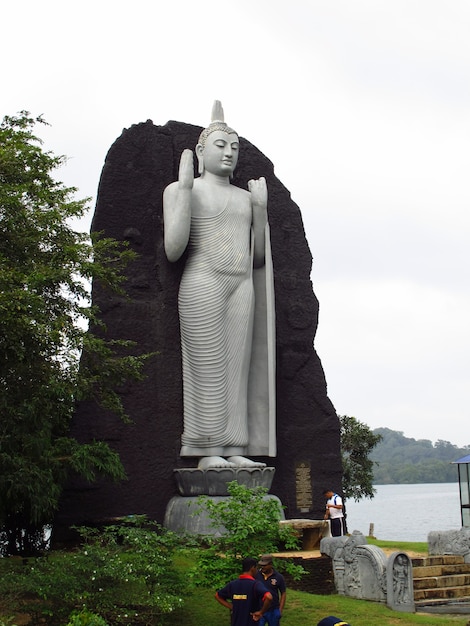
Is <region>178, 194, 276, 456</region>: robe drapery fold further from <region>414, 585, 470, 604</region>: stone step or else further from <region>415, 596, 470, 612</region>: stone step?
<region>415, 596, 470, 612</region>: stone step

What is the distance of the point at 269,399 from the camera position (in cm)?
1430

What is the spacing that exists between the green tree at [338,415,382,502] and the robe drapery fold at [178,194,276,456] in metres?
9.64

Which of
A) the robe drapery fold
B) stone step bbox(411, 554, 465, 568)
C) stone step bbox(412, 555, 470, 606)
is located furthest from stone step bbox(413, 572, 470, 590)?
the robe drapery fold

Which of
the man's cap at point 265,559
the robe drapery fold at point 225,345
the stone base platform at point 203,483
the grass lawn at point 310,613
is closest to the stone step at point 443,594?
the grass lawn at point 310,613

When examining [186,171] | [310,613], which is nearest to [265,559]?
[310,613]

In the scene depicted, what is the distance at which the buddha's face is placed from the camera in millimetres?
14539

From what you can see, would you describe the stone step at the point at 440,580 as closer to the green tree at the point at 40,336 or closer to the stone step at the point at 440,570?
the stone step at the point at 440,570

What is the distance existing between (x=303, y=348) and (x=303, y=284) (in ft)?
3.54

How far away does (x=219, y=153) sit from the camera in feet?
47.7

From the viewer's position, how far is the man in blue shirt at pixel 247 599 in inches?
303

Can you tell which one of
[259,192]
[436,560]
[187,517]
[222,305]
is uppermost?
[259,192]

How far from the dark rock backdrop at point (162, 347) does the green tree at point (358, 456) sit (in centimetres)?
853

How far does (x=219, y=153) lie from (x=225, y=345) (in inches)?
117

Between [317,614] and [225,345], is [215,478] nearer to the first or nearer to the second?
[225,345]
